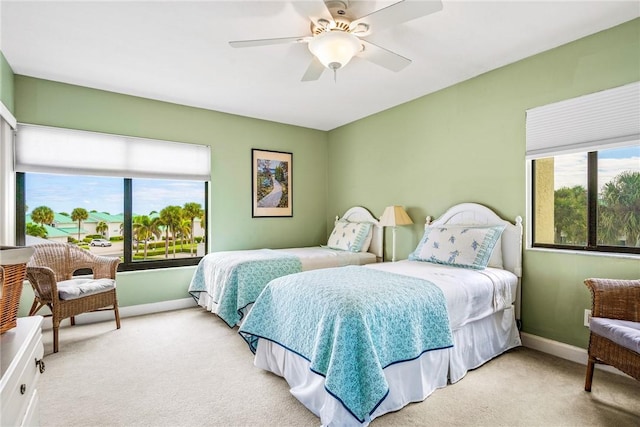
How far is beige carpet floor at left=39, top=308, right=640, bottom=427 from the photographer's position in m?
1.90

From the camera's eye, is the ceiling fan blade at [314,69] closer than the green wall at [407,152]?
Yes

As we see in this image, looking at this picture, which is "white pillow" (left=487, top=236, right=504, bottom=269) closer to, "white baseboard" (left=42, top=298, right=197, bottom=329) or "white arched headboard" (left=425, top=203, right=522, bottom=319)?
"white arched headboard" (left=425, top=203, right=522, bottom=319)

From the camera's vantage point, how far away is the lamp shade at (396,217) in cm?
379

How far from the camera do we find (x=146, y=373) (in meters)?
2.45

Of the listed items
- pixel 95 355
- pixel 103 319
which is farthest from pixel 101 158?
pixel 95 355

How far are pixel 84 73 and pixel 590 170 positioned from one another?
4.60m

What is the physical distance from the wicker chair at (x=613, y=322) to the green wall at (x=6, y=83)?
4.88 metres

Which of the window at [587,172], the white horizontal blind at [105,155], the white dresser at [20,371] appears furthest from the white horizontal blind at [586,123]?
the white horizontal blind at [105,155]

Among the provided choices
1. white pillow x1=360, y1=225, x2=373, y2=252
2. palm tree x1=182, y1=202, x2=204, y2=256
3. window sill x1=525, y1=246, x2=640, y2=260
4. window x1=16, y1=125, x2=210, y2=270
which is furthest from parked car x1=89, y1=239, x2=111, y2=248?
window sill x1=525, y1=246, x2=640, y2=260

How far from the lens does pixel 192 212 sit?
4.33 metres

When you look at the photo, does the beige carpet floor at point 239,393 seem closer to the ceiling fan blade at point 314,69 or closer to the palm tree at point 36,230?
the palm tree at point 36,230

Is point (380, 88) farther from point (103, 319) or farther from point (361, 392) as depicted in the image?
point (103, 319)

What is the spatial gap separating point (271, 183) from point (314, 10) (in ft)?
9.44

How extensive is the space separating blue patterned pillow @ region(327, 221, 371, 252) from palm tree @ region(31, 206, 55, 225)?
3263 mm
